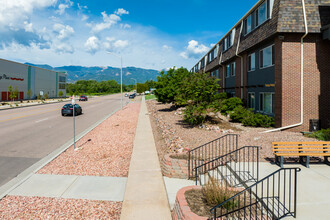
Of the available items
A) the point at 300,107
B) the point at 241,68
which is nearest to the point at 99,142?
the point at 300,107

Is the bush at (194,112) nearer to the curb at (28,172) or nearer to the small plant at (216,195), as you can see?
the curb at (28,172)

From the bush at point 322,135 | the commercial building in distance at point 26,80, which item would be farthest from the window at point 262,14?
the commercial building in distance at point 26,80

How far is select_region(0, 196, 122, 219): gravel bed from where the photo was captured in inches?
207

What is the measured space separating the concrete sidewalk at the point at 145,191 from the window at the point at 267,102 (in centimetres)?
1021

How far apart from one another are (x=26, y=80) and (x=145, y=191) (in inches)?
2743

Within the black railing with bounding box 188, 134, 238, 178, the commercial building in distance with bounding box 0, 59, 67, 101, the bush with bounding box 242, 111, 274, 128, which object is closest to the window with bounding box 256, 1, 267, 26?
the bush with bounding box 242, 111, 274, 128

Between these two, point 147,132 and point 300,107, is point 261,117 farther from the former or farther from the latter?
point 147,132

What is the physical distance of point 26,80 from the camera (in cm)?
6259

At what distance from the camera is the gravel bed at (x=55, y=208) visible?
525 centimetres

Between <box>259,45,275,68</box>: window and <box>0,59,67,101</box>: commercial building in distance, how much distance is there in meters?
56.7

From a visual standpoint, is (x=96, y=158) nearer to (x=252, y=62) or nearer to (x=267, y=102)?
(x=267, y=102)

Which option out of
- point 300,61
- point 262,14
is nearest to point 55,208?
point 300,61

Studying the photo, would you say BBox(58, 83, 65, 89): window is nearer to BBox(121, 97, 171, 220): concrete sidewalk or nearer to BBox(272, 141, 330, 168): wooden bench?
BBox(121, 97, 171, 220): concrete sidewalk

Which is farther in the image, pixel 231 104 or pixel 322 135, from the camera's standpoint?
pixel 231 104
